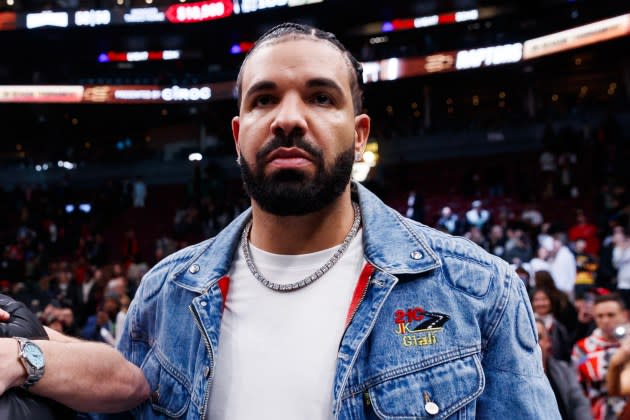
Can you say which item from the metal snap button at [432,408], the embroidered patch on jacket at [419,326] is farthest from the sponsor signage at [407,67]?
the metal snap button at [432,408]

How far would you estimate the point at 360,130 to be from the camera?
7.13 ft

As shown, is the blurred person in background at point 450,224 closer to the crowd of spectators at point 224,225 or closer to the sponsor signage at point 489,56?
the crowd of spectators at point 224,225

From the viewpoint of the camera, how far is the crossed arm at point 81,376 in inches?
62.2

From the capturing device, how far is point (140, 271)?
13.4 metres

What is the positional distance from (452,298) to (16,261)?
17.1 meters

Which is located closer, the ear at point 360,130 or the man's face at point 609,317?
the ear at point 360,130

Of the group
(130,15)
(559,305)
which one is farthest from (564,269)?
(130,15)

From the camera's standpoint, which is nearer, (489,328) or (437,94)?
(489,328)

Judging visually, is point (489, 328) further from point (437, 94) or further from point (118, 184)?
point (437, 94)

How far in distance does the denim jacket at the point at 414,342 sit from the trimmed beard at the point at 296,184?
22 cm

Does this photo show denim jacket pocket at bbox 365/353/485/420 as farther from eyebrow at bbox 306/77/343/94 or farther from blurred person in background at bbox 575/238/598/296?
blurred person in background at bbox 575/238/598/296

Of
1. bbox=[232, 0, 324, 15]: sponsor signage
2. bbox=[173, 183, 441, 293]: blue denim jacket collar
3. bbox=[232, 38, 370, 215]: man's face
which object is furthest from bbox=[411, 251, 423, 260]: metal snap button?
bbox=[232, 0, 324, 15]: sponsor signage

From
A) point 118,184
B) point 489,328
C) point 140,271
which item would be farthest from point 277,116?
point 118,184

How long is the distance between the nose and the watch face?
86 cm
